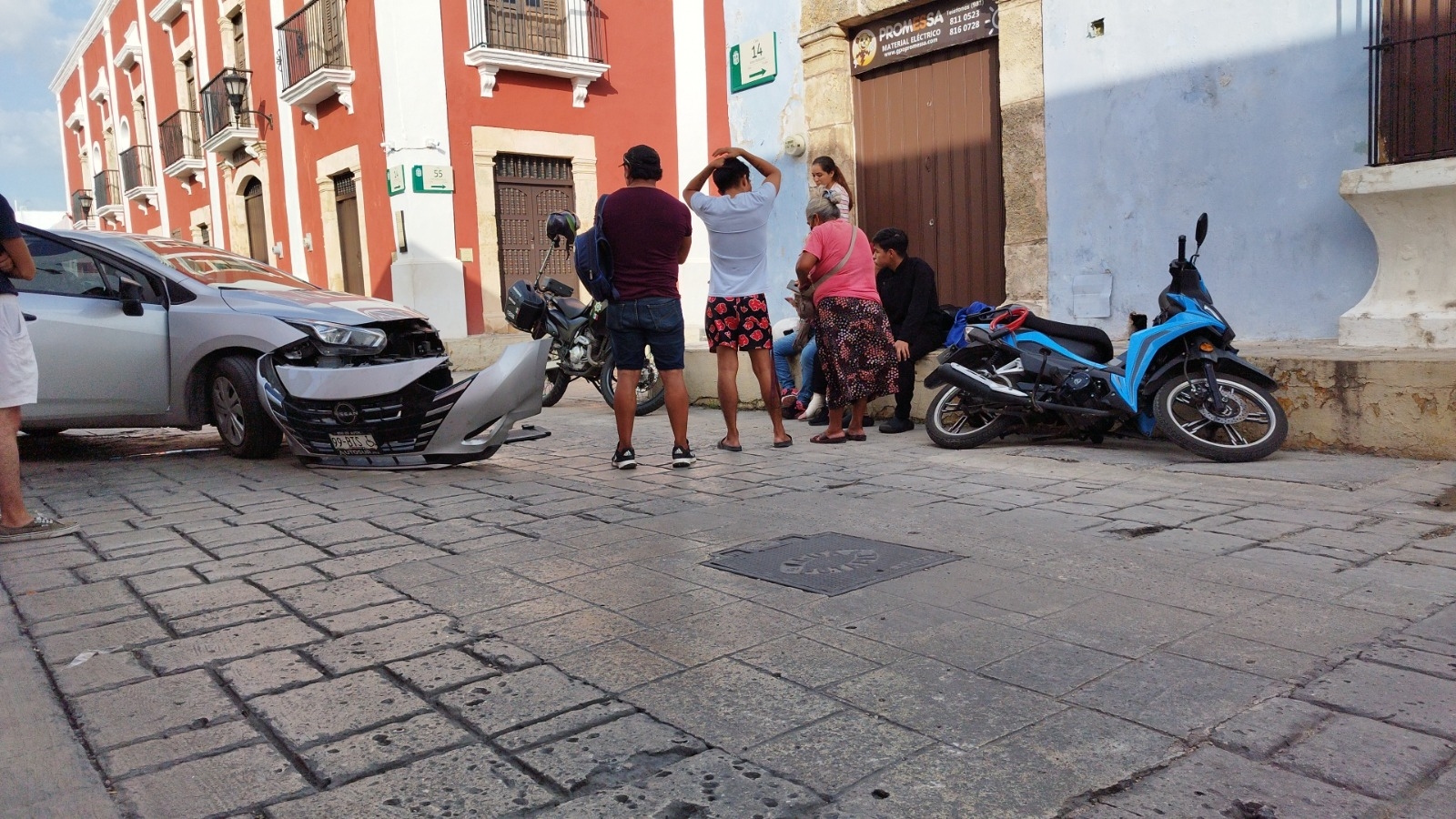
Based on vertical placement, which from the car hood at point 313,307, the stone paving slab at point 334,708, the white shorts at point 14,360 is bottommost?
the stone paving slab at point 334,708

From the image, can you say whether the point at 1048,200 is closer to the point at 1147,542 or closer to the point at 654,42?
the point at 1147,542

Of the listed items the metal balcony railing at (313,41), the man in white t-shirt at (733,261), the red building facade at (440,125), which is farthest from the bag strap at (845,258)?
the metal balcony railing at (313,41)

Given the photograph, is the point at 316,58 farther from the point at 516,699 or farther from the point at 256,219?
the point at 516,699

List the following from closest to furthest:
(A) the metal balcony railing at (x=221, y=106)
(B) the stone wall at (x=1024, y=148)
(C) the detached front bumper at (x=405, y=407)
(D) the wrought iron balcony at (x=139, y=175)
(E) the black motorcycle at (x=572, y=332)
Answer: (C) the detached front bumper at (x=405, y=407) → (B) the stone wall at (x=1024, y=148) → (E) the black motorcycle at (x=572, y=332) → (A) the metal balcony railing at (x=221, y=106) → (D) the wrought iron balcony at (x=139, y=175)

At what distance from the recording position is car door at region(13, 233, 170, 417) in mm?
6395

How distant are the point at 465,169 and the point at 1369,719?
15.5m

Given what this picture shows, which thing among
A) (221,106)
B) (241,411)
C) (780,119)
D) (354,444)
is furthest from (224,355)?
(221,106)

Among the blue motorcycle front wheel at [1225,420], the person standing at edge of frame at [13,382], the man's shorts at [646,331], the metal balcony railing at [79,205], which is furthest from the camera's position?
the metal balcony railing at [79,205]

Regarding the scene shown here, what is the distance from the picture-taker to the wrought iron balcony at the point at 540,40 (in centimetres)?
1594

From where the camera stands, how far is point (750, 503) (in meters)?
4.83

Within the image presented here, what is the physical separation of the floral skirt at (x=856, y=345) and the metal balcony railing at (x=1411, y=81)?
294 cm

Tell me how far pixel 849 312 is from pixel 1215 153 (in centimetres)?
Result: 262

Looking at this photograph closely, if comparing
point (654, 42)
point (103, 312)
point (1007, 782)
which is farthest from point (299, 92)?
point (1007, 782)

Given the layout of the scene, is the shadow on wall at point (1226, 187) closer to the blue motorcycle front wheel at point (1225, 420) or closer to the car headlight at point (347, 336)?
the blue motorcycle front wheel at point (1225, 420)
